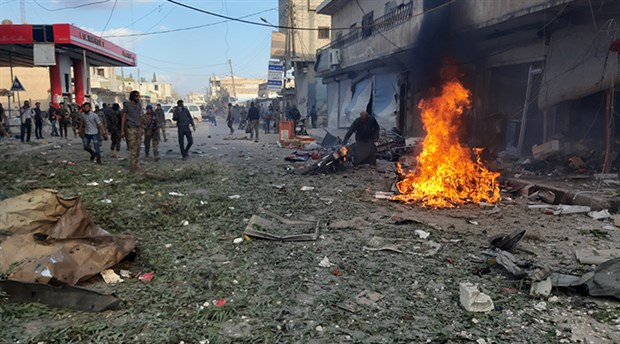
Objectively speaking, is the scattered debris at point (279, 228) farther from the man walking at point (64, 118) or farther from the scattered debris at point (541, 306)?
the man walking at point (64, 118)

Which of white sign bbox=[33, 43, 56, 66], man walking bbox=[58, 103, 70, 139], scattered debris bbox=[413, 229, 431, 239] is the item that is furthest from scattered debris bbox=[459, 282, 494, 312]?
white sign bbox=[33, 43, 56, 66]

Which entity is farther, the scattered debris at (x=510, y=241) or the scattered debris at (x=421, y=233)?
the scattered debris at (x=421, y=233)

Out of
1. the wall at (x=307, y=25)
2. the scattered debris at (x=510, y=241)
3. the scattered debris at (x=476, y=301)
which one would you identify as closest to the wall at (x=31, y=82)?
the wall at (x=307, y=25)

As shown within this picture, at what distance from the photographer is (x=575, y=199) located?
6988mm

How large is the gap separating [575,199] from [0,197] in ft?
29.8

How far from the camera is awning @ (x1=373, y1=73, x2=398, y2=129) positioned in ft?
57.7

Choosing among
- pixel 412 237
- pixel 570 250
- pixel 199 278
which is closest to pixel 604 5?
pixel 570 250

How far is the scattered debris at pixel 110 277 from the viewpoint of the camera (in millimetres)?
4051

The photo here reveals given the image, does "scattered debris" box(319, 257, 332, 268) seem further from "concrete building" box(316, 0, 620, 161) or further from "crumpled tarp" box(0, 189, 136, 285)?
"concrete building" box(316, 0, 620, 161)

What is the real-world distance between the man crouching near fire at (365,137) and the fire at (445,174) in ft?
6.41

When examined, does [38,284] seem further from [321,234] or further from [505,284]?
[505,284]

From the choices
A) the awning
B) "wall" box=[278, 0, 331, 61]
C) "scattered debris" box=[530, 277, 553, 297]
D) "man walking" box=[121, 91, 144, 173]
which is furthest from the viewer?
"wall" box=[278, 0, 331, 61]

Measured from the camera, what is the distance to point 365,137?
1101 cm

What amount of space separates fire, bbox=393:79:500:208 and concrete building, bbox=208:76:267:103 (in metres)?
69.0
